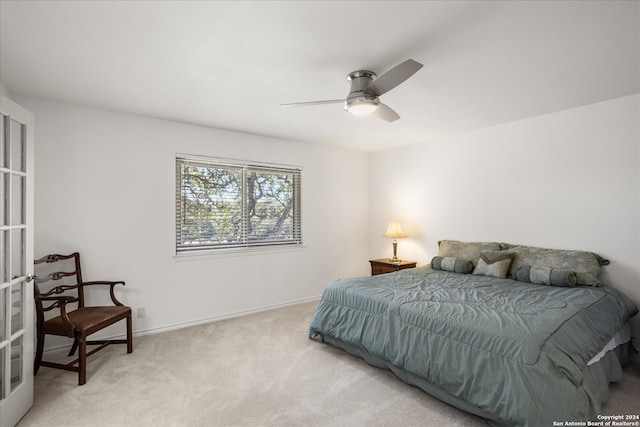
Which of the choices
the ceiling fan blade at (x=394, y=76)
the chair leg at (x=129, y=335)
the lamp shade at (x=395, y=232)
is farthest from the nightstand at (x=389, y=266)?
the chair leg at (x=129, y=335)

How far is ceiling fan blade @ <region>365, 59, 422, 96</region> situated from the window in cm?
234

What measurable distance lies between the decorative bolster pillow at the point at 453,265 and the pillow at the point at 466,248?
0.40 feet

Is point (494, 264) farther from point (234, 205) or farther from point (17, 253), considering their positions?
point (17, 253)

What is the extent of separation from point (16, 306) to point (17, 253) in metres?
0.34

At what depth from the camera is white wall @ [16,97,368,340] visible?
3051mm

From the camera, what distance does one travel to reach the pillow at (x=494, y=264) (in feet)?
11.1

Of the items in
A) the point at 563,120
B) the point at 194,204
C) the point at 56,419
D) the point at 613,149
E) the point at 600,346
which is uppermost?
the point at 563,120

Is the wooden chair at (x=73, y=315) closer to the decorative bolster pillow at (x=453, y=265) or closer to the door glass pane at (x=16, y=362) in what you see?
the door glass pane at (x=16, y=362)

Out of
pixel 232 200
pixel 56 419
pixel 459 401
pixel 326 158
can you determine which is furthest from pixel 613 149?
pixel 56 419

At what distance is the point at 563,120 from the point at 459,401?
9.97 feet

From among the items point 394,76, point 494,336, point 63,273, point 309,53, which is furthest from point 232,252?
point 494,336

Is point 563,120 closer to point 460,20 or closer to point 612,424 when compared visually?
point 460,20

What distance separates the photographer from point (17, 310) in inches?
81.7

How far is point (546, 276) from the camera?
3.04 meters
